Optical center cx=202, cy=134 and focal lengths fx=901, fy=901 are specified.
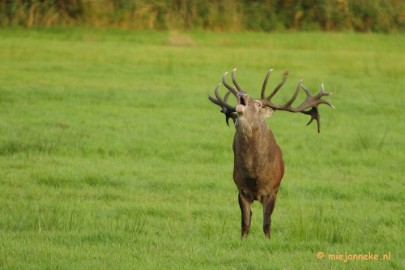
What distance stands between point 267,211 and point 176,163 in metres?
4.62

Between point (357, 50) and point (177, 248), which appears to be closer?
point (177, 248)

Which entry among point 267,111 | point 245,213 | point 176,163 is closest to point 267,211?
point 245,213

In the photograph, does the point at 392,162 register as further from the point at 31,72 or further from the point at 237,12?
the point at 237,12

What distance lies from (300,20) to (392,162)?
21.4 metres

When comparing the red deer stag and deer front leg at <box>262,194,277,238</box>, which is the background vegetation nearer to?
the red deer stag

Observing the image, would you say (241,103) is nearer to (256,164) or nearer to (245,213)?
(256,164)

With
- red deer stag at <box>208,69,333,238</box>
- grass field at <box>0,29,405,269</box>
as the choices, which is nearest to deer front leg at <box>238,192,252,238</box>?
red deer stag at <box>208,69,333,238</box>

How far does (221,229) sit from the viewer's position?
340 inches

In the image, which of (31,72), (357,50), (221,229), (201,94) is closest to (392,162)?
(221,229)

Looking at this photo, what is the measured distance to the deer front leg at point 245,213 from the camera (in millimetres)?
8086

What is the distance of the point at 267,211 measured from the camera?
8.10 meters

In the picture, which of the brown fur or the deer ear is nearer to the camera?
the brown fur

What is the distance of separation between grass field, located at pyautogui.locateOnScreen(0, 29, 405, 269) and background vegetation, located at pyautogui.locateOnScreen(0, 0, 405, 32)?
4.42 m

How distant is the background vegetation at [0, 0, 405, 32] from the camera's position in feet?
101
